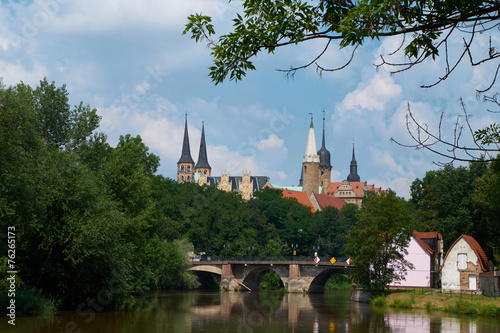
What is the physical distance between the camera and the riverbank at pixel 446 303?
34938 mm

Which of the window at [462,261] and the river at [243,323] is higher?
the window at [462,261]

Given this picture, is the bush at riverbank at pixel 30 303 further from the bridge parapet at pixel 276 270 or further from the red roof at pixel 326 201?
the red roof at pixel 326 201

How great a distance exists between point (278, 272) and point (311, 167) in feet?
256

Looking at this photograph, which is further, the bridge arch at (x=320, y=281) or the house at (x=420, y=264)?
the bridge arch at (x=320, y=281)

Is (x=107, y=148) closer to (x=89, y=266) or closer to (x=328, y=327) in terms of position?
(x=89, y=266)

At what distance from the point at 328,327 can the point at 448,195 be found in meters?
33.5

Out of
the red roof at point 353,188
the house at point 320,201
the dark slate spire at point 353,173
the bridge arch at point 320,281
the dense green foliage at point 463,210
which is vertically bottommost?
the bridge arch at point 320,281

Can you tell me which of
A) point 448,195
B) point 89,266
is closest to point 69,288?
point 89,266

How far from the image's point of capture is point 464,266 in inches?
1912

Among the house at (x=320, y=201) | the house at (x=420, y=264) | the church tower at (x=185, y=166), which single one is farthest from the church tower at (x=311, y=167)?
the house at (x=420, y=264)

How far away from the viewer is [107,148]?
4056 centimetres

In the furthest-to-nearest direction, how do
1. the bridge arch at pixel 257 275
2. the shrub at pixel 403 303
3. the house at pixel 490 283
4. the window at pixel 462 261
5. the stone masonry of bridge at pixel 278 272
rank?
the bridge arch at pixel 257 275 → the stone masonry of bridge at pixel 278 272 → the window at pixel 462 261 → the house at pixel 490 283 → the shrub at pixel 403 303

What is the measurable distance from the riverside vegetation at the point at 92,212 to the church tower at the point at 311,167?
77.5 m

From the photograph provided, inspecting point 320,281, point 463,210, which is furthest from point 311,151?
point 463,210
